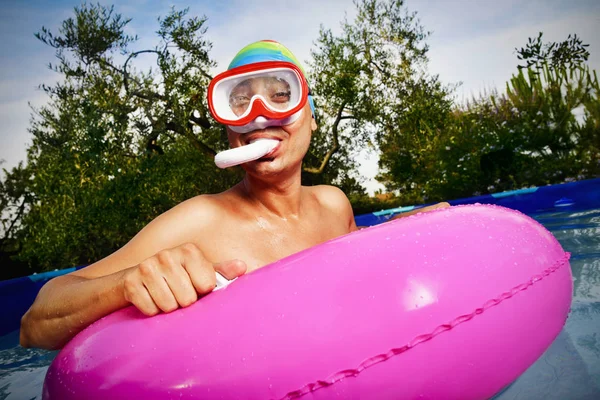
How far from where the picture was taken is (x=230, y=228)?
5.70 ft

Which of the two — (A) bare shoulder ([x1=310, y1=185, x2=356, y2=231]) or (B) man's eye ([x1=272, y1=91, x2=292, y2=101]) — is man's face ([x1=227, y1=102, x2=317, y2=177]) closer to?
(B) man's eye ([x1=272, y1=91, x2=292, y2=101])

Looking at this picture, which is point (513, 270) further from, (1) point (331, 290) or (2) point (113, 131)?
(2) point (113, 131)

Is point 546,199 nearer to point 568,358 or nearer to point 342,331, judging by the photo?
point 568,358

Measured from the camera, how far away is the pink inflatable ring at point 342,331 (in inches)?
34.8

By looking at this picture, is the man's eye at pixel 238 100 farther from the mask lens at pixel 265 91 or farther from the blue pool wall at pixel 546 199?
the blue pool wall at pixel 546 199

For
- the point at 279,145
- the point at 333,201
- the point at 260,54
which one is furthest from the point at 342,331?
the point at 333,201

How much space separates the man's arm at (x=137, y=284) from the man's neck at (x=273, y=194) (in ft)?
1.11

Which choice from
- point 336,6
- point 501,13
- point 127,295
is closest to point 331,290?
point 127,295

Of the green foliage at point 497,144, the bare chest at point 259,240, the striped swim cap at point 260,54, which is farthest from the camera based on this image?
the green foliage at point 497,144

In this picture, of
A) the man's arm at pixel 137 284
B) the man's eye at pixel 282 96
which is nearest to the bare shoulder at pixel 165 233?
the man's arm at pixel 137 284

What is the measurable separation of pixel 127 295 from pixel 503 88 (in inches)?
442

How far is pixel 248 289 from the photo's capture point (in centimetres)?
97

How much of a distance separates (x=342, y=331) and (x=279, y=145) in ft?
3.41

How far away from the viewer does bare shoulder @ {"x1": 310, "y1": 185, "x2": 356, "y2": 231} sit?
2359mm
